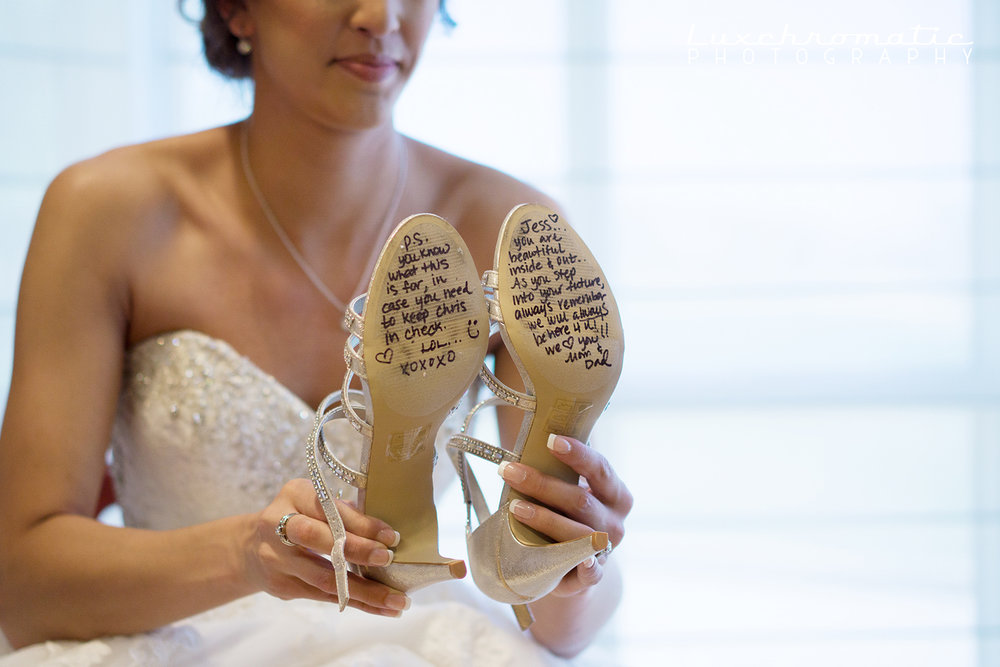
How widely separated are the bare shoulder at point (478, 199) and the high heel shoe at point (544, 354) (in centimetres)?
35

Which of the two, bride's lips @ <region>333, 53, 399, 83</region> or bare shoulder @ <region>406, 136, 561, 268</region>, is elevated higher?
bride's lips @ <region>333, 53, 399, 83</region>

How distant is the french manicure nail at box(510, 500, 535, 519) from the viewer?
69cm

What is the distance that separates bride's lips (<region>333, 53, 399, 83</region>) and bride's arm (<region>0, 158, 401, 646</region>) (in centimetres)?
29

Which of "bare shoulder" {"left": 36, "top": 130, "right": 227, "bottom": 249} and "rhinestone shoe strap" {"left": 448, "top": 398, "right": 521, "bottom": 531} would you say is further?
"bare shoulder" {"left": 36, "top": 130, "right": 227, "bottom": 249}

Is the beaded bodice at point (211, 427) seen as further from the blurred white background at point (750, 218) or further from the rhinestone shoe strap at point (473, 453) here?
the blurred white background at point (750, 218)

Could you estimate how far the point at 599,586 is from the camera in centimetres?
94

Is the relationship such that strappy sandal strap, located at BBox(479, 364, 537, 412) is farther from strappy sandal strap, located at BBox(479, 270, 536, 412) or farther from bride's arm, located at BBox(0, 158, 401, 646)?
bride's arm, located at BBox(0, 158, 401, 646)

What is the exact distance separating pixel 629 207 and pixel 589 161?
18 centimetres

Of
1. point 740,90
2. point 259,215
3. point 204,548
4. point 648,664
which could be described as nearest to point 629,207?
point 740,90

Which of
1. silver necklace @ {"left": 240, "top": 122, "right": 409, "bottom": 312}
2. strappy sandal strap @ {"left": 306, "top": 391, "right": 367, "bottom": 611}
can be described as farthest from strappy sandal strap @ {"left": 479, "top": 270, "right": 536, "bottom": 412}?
silver necklace @ {"left": 240, "top": 122, "right": 409, "bottom": 312}

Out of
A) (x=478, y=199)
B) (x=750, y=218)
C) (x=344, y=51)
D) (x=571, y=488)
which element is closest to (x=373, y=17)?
(x=344, y=51)

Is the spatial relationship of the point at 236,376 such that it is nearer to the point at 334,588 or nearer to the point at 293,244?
the point at 293,244

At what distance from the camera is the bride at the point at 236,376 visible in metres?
0.80

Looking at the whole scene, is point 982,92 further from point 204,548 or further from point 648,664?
point 204,548
